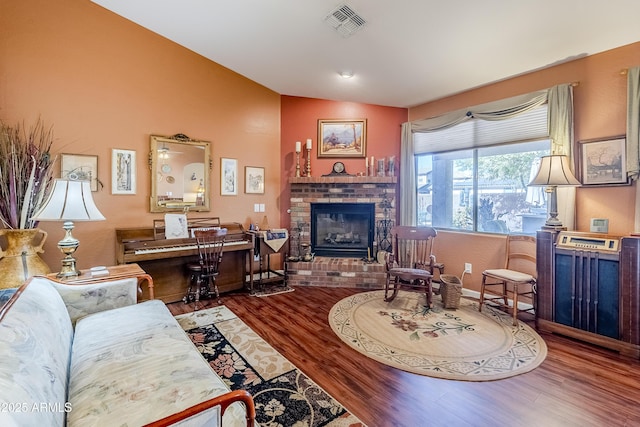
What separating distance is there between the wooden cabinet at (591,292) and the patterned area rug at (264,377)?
2286 millimetres

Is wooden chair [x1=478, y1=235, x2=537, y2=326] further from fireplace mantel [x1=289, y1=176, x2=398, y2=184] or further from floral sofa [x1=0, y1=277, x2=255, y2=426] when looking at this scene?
floral sofa [x1=0, y1=277, x2=255, y2=426]

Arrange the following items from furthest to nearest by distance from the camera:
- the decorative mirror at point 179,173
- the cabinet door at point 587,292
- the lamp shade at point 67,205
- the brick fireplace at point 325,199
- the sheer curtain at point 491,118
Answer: the brick fireplace at point 325,199 < the decorative mirror at point 179,173 < the sheer curtain at point 491,118 < the cabinet door at point 587,292 < the lamp shade at point 67,205

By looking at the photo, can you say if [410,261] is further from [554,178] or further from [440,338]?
[554,178]

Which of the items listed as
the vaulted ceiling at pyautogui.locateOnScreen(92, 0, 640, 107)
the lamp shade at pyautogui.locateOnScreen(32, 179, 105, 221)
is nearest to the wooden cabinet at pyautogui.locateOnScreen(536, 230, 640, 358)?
the vaulted ceiling at pyautogui.locateOnScreen(92, 0, 640, 107)

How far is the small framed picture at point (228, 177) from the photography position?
4.09 meters

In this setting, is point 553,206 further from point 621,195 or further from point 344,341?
point 344,341

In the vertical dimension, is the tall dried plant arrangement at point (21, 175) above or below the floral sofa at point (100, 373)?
above

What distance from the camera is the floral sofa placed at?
928mm

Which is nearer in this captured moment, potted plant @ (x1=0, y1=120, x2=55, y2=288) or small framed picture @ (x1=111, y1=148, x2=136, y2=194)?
potted plant @ (x1=0, y1=120, x2=55, y2=288)

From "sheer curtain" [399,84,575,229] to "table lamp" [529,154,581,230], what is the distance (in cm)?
25

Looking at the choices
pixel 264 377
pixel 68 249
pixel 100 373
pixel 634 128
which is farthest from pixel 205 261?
pixel 634 128

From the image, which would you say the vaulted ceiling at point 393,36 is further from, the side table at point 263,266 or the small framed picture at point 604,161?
the side table at point 263,266

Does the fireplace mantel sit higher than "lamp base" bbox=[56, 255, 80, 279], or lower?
higher

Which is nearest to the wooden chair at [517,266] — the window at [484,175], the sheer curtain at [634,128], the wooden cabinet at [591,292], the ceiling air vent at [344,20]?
the window at [484,175]
